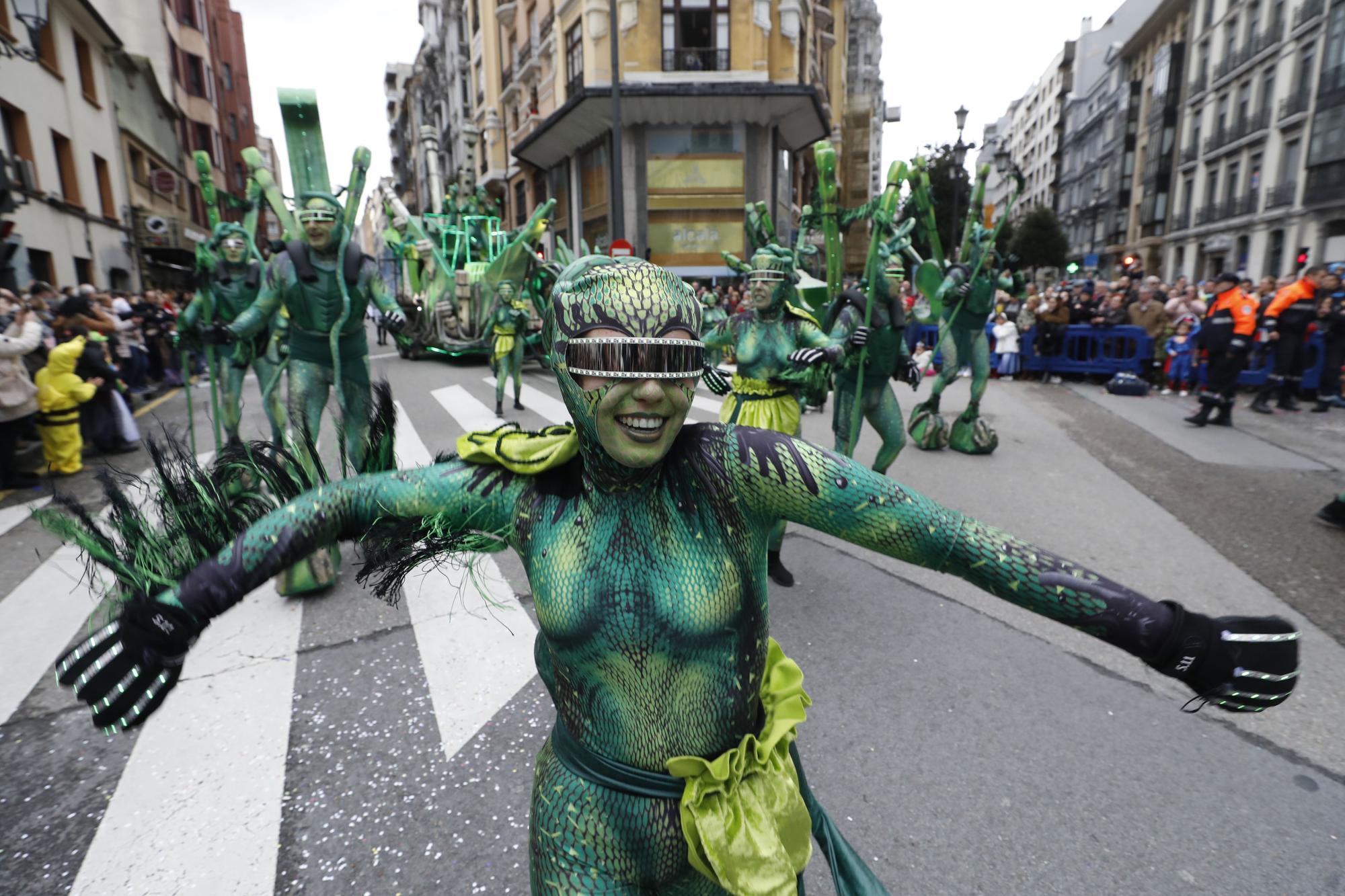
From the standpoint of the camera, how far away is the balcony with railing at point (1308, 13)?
27.5 metres

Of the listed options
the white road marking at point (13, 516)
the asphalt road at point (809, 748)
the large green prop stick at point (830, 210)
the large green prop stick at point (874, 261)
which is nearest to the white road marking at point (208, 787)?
the asphalt road at point (809, 748)

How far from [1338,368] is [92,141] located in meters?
26.3

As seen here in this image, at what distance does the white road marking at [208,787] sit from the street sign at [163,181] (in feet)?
86.2

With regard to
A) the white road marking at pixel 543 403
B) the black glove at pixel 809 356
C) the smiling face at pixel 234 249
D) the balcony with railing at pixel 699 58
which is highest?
the balcony with railing at pixel 699 58

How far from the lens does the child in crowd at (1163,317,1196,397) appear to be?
12.1 metres

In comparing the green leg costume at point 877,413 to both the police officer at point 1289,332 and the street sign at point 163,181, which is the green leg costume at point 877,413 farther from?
the street sign at point 163,181

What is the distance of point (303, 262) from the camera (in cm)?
468

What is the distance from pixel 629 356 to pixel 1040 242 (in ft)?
172

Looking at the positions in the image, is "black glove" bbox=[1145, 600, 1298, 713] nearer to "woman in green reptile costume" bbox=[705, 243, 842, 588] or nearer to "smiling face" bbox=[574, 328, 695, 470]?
"smiling face" bbox=[574, 328, 695, 470]

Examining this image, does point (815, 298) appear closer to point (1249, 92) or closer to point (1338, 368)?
point (1338, 368)

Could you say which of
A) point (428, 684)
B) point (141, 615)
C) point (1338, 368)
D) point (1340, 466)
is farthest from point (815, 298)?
point (141, 615)

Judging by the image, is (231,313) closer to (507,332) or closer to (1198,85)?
(507,332)

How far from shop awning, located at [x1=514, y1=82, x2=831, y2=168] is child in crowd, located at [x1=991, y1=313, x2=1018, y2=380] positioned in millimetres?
13220

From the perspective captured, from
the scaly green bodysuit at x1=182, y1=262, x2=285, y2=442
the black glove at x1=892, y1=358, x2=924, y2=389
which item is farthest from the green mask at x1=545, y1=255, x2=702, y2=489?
the scaly green bodysuit at x1=182, y1=262, x2=285, y2=442
